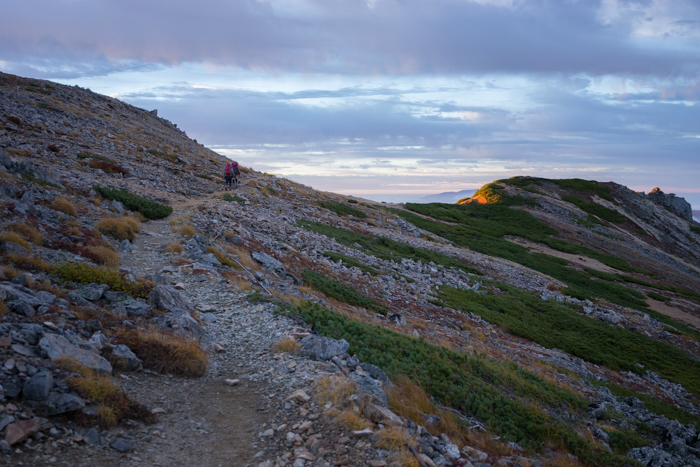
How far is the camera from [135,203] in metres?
19.8

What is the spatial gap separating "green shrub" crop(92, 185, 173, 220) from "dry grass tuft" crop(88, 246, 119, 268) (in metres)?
7.99

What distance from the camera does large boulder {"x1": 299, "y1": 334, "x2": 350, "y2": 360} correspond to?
27.7 ft

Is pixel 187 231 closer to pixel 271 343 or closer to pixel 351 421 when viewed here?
pixel 271 343

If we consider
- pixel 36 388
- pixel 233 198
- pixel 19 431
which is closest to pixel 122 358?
pixel 36 388

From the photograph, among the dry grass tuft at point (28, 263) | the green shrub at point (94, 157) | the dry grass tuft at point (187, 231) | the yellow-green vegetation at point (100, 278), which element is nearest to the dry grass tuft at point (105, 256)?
the yellow-green vegetation at point (100, 278)

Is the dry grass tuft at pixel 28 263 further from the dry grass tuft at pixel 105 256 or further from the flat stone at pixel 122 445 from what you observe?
the flat stone at pixel 122 445

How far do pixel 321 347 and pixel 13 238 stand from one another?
8.36m

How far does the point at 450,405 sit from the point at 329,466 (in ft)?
16.2

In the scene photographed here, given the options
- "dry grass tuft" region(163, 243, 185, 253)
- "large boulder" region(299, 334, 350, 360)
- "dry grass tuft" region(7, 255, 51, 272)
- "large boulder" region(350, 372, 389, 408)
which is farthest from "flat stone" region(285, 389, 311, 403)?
"dry grass tuft" region(163, 243, 185, 253)

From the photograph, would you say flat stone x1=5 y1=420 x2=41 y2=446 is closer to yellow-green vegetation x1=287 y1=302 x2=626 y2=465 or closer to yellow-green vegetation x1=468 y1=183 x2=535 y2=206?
yellow-green vegetation x1=287 y1=302 x2=626 y2=465

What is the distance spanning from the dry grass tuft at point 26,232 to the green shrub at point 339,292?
9370mm

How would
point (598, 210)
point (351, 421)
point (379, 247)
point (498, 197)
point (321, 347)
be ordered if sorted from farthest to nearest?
point (498, 197) < point (598, 210) < point (379, 247) < point (321, 347) < point (351, 421)

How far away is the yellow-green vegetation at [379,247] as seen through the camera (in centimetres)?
2841

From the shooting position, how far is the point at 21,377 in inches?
210
